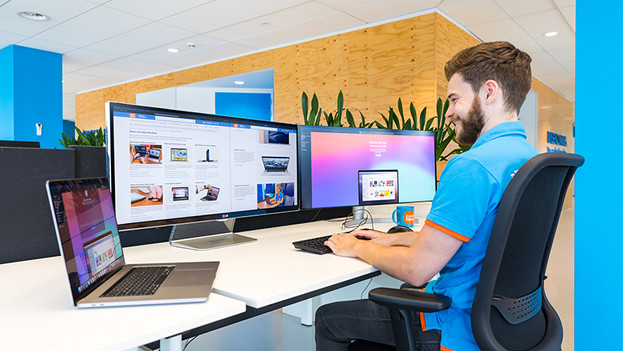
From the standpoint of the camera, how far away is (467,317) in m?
1.06

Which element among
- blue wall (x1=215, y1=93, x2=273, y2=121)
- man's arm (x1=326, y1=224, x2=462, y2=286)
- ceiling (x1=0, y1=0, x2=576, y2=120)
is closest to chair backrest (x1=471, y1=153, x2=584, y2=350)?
man's arm (x1=326, y1=224, x2=462, y2=286)

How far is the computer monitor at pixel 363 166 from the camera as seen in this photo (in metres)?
1.89

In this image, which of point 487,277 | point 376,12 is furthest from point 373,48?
point 487,277

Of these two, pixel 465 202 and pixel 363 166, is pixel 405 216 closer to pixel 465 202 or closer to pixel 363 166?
pixel 363 166

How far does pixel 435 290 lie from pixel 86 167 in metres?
1.24

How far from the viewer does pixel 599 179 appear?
65.4 inches

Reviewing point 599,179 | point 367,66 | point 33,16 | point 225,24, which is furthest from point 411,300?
point 33,16

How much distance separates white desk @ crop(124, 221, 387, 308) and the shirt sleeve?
306 millimetres

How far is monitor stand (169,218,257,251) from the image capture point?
153 cm

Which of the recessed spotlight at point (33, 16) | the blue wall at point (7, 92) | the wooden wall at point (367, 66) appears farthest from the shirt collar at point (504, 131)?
the blue wall at point (7, 92)

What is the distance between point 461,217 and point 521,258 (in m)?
0.16

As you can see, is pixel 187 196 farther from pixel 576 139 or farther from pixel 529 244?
pixel 576 139

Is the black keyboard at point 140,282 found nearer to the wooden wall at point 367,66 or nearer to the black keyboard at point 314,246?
→ the black keyboard at point 314,246

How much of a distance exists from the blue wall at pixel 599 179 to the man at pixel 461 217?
633 mm
